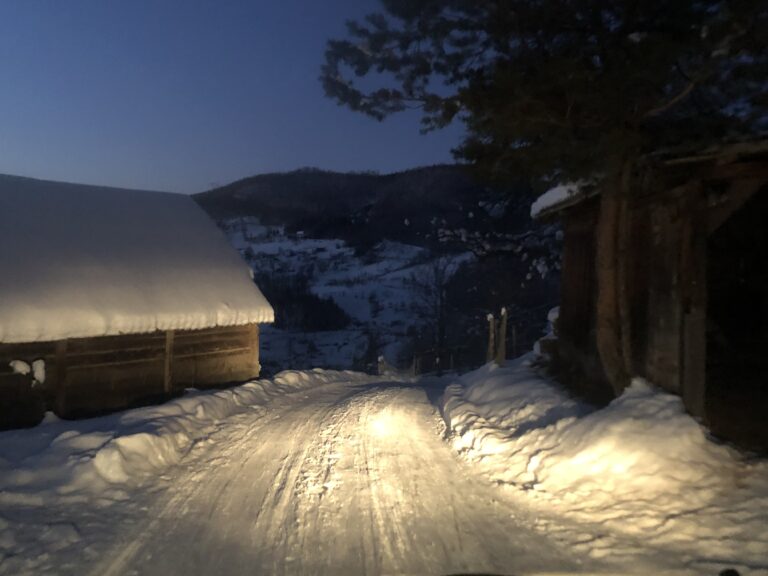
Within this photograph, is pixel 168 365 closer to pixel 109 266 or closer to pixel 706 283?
pixel 109 266

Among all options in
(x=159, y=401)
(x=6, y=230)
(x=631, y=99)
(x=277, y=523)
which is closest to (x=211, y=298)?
(x=159, y=401)

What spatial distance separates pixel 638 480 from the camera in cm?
652

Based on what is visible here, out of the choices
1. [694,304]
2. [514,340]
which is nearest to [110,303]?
[694,304]

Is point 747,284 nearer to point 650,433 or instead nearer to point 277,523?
point 650,433

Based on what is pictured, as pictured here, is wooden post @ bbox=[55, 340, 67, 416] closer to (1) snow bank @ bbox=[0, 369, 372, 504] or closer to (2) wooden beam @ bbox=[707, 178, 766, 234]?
(1) snow bank @ bbox=[0, 369, 372, 504]

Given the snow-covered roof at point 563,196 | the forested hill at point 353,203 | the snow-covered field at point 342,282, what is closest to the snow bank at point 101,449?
the snow-covered roof at point 563,196

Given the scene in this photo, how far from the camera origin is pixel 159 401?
12992mm

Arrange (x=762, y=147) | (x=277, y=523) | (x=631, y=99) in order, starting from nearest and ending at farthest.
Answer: (x=277, y=523) → (x=762, y=147) → (x=631, y=99)

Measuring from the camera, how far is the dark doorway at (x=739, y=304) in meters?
7.98

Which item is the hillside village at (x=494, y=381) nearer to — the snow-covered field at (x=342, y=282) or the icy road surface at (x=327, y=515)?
the icy road surface at (x=327, y=515)

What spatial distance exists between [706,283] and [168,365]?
10637 mm

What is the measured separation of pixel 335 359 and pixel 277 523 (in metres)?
28.5

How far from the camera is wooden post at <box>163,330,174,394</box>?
1316 cm

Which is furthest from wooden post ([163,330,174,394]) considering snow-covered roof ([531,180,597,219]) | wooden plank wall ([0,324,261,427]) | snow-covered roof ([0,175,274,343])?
snow-covered roof ([531,180,597,219])
